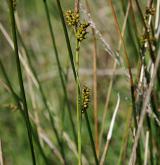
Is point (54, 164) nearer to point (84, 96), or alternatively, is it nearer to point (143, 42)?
point (143, 42)

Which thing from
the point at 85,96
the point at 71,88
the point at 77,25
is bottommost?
the point at 71,88

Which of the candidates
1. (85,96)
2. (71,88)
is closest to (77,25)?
(85,96)

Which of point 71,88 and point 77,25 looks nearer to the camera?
point 77,25

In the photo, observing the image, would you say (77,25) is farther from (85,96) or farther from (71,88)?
(71,88)

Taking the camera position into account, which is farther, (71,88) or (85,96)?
(71,88)

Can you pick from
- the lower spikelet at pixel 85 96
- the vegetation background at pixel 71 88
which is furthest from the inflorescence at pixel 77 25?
the vegetation background at pixel 71 88

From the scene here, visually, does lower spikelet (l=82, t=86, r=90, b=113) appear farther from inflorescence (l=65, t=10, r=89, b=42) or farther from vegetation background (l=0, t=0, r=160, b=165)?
vegetation background (l=0, t=0, r=160, b=165)

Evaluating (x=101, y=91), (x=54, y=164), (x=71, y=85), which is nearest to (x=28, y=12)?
(x=71, y=85)

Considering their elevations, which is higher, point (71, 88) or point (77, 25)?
point (77, 25)

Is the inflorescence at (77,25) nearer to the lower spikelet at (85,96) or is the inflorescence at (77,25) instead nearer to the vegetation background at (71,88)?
the lower spikelet at (85,96)
